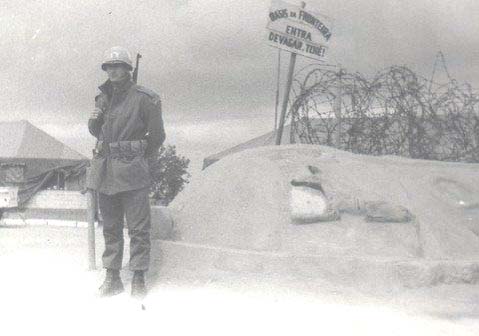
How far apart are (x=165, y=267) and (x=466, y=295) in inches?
92.3

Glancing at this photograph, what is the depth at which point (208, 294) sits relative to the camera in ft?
14.0

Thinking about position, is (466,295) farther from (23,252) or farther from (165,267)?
(23,252)

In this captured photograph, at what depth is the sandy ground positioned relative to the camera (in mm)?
3588

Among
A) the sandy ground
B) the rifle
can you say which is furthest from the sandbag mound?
the rifle

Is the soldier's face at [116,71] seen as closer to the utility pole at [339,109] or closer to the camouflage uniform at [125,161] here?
the camouflage uniform at [125,161]

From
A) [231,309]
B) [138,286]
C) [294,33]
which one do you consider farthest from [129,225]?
[294,33]

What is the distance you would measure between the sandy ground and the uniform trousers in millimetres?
257

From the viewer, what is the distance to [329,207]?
4.90 metres

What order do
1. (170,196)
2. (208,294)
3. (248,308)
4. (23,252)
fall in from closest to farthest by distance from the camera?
1. (248,308)
2. (208,294)
3. (23,252)
4. (170,196)

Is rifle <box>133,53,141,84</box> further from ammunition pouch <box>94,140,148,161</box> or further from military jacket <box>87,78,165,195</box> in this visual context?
ammunition pouch <box>94,140,148,161</box>

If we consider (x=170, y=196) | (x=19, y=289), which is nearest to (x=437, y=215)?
(x=19, y=289)

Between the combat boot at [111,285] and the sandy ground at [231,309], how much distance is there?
10 cm

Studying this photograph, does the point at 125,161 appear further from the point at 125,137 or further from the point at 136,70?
the point at 136,70

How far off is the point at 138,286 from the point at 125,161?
938 millimetres
